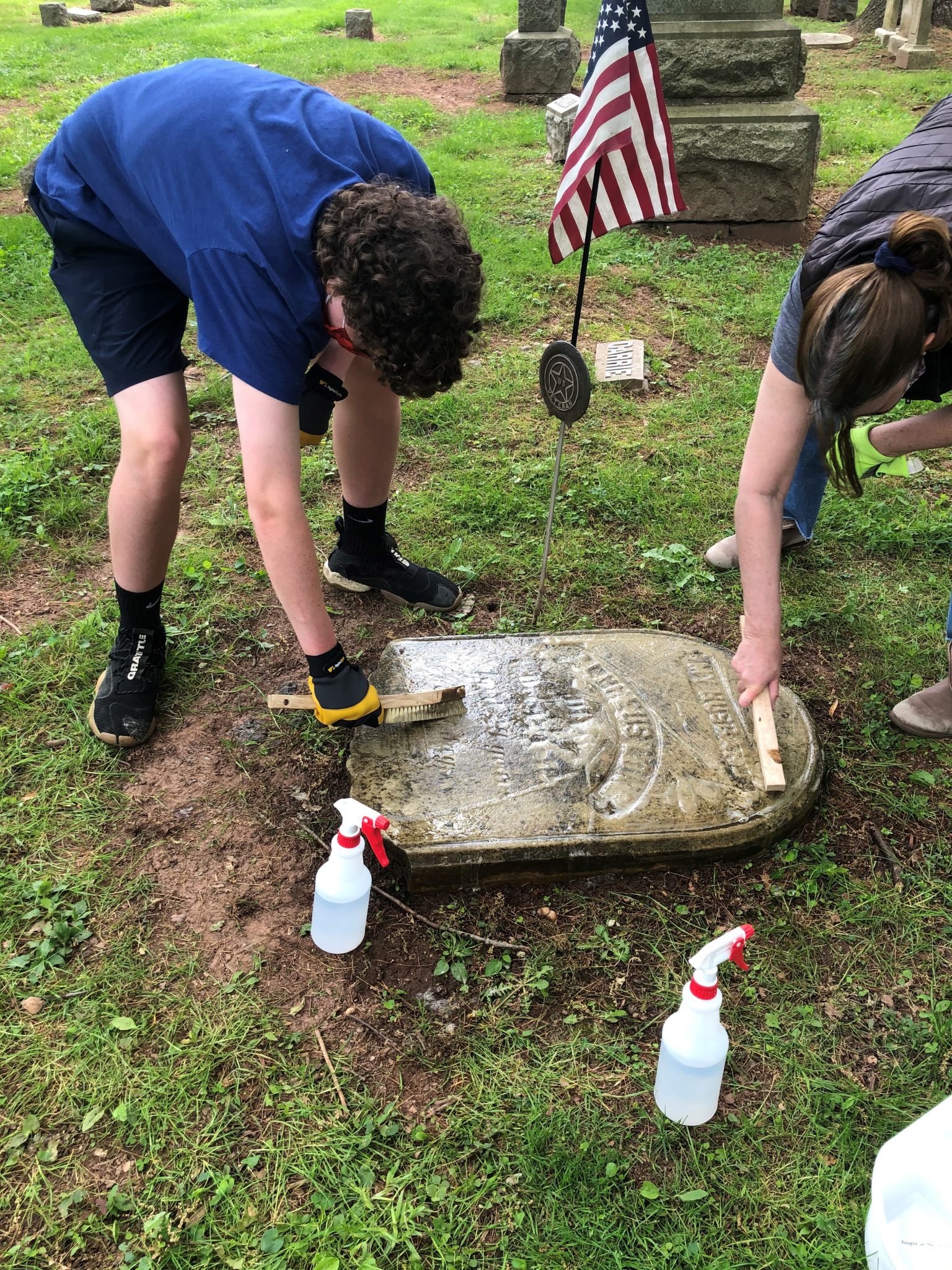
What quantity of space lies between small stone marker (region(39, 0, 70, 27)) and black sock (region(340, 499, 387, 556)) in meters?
12.4

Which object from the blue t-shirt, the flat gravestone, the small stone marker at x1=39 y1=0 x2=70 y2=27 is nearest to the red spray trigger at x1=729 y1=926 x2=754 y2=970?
the flat gravestone

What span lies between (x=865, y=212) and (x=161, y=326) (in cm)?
162

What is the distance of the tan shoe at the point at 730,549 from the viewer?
315cm

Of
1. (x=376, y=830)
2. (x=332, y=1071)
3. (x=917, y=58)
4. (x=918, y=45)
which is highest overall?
→ (x=918, y=45)

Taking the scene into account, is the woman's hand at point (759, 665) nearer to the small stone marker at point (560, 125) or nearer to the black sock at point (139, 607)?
the black sock at point (139, 607)

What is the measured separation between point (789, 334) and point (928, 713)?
113 cm

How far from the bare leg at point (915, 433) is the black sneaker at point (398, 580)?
53.0 inches

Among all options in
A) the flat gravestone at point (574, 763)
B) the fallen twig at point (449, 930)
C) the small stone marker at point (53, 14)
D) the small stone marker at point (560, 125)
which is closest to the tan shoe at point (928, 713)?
the flat gravestone at point (574, 763)

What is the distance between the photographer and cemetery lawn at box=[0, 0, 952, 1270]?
1655 millimetres

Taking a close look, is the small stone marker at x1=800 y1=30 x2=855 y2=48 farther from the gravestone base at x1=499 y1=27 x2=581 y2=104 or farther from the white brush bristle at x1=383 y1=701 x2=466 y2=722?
the white brush bristle at x1=383 y1=701 x2=466 y2=722

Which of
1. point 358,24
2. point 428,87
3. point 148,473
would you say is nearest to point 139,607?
point 148,473

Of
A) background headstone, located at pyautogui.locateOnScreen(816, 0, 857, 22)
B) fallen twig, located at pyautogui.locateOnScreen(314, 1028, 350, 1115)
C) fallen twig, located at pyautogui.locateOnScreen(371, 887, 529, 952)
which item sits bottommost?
fallen twig, located at pyautogui.locateOnScreen(314, 1028, 350, 1115)

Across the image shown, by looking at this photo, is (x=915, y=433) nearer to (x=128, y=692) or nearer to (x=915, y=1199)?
(x=915, y=1199)

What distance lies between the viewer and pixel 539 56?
834cm
